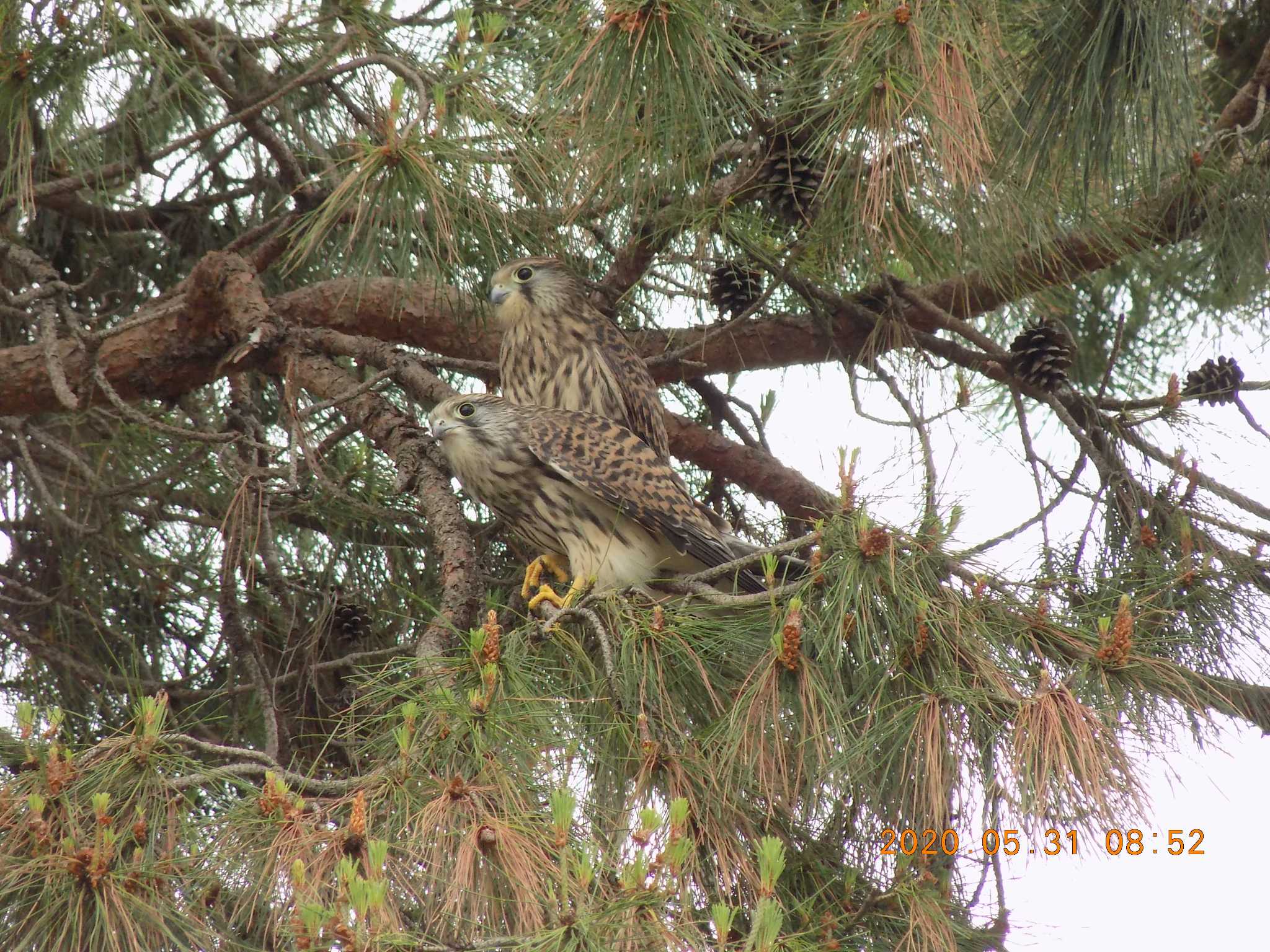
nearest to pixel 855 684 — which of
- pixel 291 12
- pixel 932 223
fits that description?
pixel 932 223

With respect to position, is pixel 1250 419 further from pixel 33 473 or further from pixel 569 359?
pixel 33 473

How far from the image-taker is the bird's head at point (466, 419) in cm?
321

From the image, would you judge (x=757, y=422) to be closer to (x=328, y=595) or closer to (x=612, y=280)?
(x=612, y=280)

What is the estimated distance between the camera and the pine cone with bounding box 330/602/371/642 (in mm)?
3621

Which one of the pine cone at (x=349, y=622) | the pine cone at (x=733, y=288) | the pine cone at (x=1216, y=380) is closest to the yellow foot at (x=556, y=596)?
the pine cone at (x=349, y=622)

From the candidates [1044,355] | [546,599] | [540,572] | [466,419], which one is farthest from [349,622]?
[1044,355]

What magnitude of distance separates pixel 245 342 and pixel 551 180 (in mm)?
847

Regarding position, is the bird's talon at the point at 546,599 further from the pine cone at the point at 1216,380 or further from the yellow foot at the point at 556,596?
the pine cone at the point at 1216,380

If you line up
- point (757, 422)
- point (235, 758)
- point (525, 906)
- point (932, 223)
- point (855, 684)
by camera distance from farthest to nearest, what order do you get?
point (757, 422) → point (235, 758) → point (932, 223) → point (855, 684) → point (525, 906)

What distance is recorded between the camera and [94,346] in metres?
3.13

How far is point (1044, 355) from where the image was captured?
11.2 ft

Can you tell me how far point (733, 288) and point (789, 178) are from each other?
0.65 m
